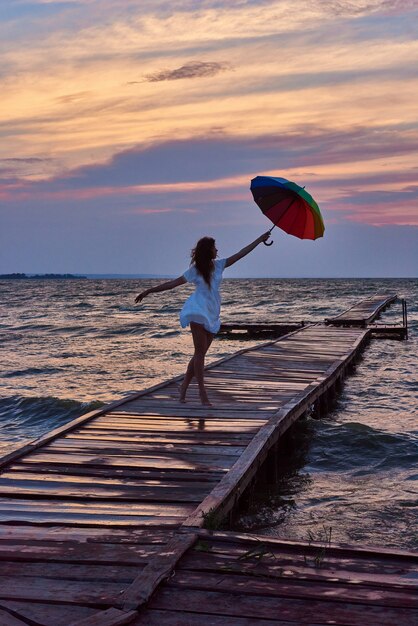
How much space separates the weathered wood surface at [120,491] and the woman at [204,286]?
1.06 m

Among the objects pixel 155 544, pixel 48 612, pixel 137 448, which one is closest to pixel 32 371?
pixel 137 448

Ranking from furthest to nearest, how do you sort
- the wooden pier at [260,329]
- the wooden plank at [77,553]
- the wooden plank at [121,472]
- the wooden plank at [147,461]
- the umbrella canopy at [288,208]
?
the wooden pier at [260,329] < the umbrella canopy at [288,208] < the wooden plank at [147,461] < the wooden plank at [121,472] < the wooden plank at [77,553]

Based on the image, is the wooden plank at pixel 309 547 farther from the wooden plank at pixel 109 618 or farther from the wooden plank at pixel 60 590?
the wooden plank at pixel 109 618

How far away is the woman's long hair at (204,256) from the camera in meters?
8.22

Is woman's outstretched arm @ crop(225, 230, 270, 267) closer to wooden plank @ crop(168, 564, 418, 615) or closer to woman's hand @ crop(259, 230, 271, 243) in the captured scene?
woman's hand @ crop(259, 230, 271, 243)

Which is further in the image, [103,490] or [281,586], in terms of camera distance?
[103,490]

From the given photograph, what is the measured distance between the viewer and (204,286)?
8.41m

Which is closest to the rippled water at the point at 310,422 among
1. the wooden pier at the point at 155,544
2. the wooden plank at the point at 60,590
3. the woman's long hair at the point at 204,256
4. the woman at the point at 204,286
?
the wooden pier at the point at 155,544

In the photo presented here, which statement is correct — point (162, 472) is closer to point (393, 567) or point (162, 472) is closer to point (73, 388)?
point (393, 567)

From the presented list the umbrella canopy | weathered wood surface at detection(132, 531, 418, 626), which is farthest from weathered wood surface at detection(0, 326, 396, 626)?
the umbrella canopy

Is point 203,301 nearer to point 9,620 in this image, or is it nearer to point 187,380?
point 187,380

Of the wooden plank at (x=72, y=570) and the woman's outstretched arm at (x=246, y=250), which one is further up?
the woman's outstretched arm at (x=246, y=250)

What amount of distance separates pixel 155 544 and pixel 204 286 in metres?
4.27

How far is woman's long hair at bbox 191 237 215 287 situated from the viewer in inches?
324
